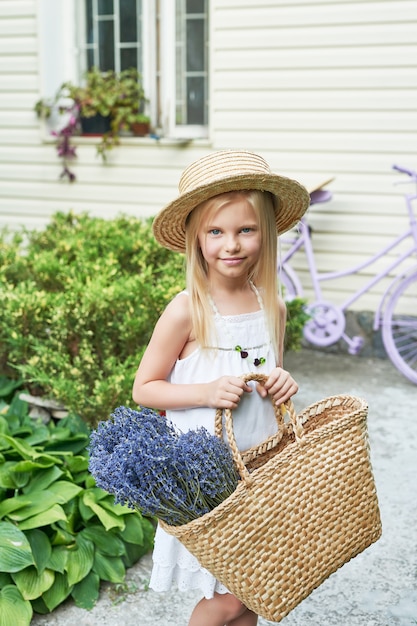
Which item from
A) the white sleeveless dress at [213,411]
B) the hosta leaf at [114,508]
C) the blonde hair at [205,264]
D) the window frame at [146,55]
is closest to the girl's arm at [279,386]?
the white sleeveless dress at [213,411]

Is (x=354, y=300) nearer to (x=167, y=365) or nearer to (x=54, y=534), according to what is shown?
(x=54, y=534)

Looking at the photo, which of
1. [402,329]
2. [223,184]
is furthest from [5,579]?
[402,329]

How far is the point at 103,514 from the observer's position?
10.6 ft

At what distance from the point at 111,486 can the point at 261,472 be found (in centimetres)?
37

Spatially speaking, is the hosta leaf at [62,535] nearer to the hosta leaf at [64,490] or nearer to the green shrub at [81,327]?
the hosta leaf at [64,490]

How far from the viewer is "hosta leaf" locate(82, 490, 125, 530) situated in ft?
10.5

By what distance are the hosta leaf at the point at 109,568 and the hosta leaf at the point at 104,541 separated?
0.09 feet

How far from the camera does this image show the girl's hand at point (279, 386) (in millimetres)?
2178

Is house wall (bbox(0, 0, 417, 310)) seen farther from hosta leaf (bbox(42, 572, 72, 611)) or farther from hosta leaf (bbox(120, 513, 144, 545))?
hosta leaf (bbox(42, 572, 72, 611))

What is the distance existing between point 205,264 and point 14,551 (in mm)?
1325

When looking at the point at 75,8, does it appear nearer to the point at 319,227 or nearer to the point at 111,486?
the point at 319,227

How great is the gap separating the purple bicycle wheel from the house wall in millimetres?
240

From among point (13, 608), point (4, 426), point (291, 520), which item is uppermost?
point (291, 520)

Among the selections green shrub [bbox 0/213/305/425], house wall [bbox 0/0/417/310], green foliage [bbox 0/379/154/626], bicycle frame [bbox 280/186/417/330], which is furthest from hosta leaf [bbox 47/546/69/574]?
house wall [bbox 0/0/417/310]
